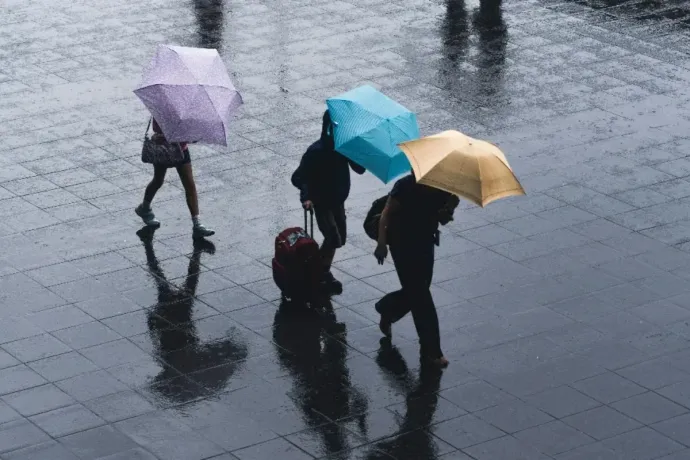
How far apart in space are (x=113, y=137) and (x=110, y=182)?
135 centimetres

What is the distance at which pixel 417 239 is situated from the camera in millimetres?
10406

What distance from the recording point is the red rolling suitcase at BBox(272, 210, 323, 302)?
1143 cm

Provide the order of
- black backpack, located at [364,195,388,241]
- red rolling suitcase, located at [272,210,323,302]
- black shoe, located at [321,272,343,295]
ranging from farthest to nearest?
black shoe, located at [321,272,343,295] < red rolling suitcase, located at [272,210,323,302] < black backpack, located at [364,195,388,241]

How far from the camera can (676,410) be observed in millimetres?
9914

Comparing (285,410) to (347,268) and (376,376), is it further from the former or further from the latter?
(347,268)

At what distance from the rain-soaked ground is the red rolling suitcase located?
0.24m

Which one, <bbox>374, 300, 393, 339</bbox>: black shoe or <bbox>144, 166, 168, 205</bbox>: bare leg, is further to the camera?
<bbox>144, 166, 168, 205</bbox>: bare leg

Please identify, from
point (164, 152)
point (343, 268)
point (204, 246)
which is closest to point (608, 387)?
point (343, 268)

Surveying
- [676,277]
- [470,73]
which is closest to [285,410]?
[676,277]

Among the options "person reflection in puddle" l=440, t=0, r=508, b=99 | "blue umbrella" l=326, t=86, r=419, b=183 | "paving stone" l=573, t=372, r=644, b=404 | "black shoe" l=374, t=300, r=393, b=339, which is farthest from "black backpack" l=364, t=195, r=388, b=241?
"person reflection in puddle" l=440, t=0, r=508, b=99

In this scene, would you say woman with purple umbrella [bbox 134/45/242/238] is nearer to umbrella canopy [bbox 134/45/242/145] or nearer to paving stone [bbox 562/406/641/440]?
umbrella canopy [bbox 134/45/242/145]

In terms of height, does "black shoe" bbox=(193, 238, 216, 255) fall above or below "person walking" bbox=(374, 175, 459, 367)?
below

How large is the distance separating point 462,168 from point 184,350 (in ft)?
8.18

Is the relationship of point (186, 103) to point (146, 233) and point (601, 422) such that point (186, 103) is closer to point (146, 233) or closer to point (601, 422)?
point (146, 233)
